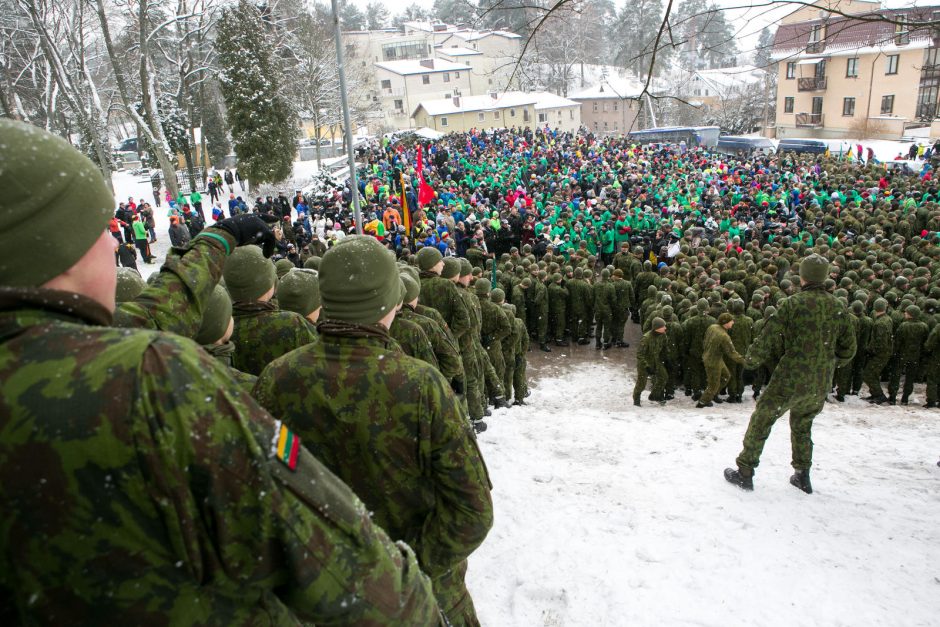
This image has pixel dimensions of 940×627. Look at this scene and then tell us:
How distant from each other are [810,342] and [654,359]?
12.4 feet

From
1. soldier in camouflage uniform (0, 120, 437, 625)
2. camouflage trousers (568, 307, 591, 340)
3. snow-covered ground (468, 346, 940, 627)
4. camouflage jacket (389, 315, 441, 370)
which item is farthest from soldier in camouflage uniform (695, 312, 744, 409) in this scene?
soldier in camouflage uniform (0, 120, 437, 625)

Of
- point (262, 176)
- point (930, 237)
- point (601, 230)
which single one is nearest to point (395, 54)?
point (262, 176)

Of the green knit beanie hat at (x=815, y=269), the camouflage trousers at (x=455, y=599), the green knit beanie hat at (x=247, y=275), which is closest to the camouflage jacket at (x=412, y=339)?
the green knit beanie hat at (x=247, y=275)

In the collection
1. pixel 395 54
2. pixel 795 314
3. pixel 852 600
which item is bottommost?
pixel 852 600

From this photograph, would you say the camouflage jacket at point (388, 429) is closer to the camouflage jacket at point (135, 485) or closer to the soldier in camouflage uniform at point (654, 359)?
the camouflage jacket at point (135, 485)

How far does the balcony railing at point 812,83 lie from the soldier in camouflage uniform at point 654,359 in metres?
43.7

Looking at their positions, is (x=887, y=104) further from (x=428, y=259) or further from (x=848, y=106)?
(x=428, y=259)

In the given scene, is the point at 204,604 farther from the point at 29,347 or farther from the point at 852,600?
the point at 852,600

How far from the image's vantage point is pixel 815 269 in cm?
488

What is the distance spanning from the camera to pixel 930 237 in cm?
1336

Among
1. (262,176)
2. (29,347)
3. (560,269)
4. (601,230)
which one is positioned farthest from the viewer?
(262,176)

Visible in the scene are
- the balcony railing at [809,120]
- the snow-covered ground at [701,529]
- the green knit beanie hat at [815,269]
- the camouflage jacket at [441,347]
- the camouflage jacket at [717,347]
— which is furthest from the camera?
the balcony railing at [809,120]

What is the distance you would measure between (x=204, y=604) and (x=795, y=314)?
5215 mm

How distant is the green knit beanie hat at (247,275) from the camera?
11.6ft
